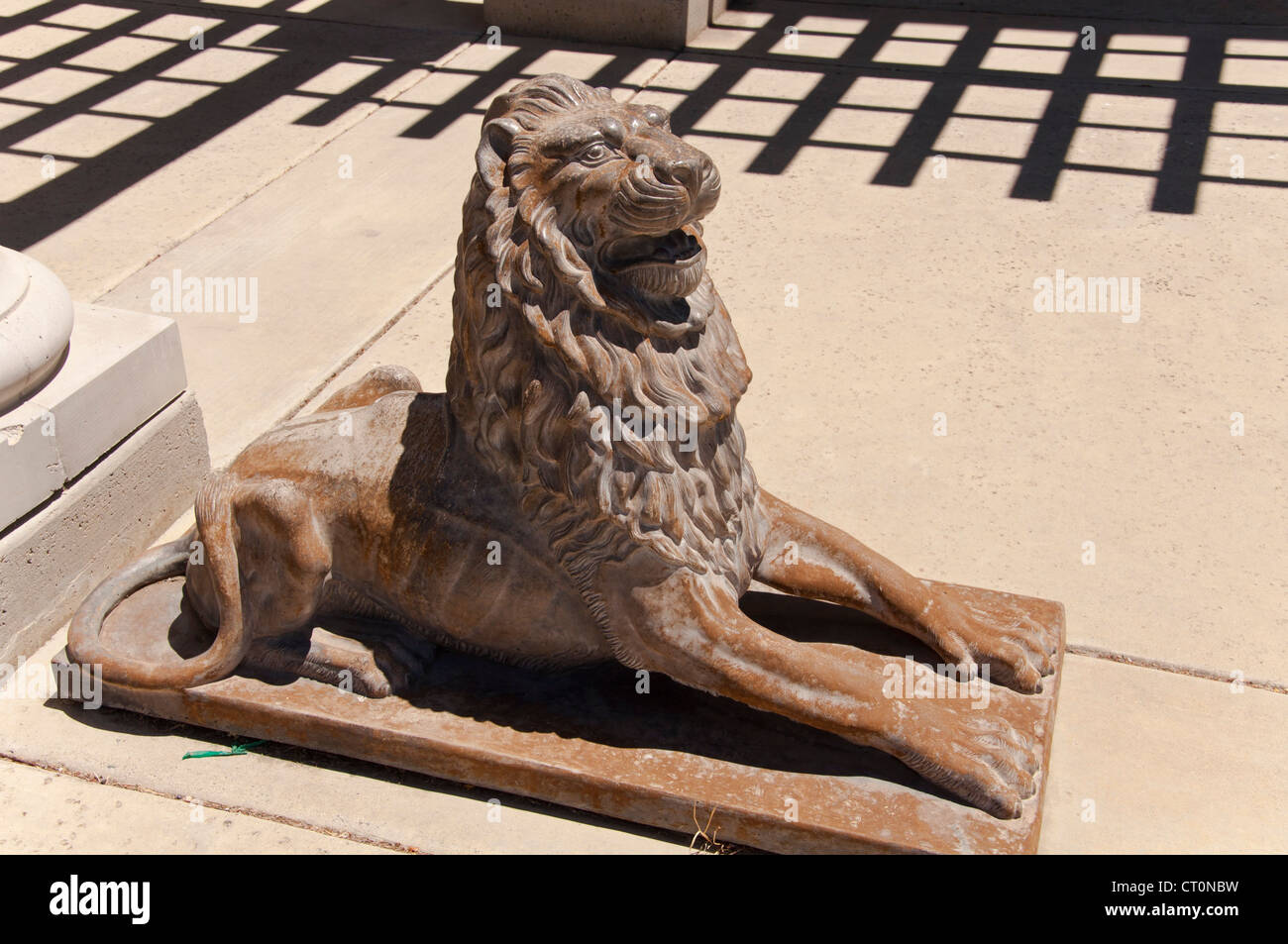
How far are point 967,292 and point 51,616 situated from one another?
3.97 metres

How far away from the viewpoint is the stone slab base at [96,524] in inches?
150

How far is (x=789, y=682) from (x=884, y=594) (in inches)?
21.0

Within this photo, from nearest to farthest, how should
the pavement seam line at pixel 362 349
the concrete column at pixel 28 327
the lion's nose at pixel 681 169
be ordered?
the lion's nose at pixel 681 169, the concrete column at pixel 28 327, the pavement seam line at pixel 362 349

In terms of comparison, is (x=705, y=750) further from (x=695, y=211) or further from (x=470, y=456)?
(x=695, y=211)

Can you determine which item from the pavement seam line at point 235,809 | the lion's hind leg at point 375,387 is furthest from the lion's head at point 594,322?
the pavement seam line at point 235,809

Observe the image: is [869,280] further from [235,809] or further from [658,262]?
[235,809]

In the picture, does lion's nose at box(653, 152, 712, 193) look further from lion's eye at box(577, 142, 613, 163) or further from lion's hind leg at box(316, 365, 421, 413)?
lion's hind leg at box(316, 365, 421, 413)

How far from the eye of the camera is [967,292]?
5883mm

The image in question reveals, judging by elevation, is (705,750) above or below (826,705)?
below

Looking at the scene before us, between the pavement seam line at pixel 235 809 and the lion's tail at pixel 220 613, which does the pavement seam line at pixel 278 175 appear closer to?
the lion's tail at pixel 220 613

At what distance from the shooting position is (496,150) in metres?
2.84

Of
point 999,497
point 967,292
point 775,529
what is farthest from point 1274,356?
point 775,529

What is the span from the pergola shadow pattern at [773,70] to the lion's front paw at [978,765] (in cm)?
430

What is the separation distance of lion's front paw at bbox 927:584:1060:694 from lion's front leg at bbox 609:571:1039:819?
1.25 ft
